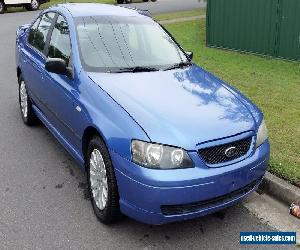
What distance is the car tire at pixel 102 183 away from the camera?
149 inches

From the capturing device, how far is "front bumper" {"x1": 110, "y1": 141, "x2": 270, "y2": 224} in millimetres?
3421

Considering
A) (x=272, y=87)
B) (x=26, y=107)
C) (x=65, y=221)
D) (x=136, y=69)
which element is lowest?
(x=272, y=87)

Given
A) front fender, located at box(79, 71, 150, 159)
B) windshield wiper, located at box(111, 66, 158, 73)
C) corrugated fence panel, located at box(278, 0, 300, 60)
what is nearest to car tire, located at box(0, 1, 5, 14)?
corrugated fence panel, located at box(278, 0, 300, 60)

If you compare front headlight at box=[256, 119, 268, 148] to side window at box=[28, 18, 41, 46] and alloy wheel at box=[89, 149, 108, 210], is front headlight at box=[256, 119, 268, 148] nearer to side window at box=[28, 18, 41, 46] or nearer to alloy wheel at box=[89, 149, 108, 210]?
alloy wheel at box=[89, 149, 108, 210]

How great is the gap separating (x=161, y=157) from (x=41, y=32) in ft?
10.7

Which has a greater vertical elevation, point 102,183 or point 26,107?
point 102,183

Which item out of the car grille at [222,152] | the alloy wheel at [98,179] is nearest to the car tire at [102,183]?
the alloy wheel at [98,179]

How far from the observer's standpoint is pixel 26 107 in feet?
21.4

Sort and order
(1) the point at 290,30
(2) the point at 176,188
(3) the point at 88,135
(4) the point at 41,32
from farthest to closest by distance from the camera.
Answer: (1) the point at 290,30 → (4) the point at 41,32 → (3) the point at 88,135 → (2) the point at 176,188

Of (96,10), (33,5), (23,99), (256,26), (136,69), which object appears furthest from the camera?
(33,5)

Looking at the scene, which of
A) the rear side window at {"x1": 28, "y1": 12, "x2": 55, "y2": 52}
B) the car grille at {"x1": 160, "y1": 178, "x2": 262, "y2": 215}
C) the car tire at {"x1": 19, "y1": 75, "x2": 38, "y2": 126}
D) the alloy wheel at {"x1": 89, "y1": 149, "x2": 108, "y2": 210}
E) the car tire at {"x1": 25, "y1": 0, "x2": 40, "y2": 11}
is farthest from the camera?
the car tire at {"x1": 25, "y1": 0, "x2": 40, "y2": 11}

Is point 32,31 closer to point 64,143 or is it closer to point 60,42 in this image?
point 60,42

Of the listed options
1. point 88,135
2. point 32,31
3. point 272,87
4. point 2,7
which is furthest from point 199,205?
point 2,7

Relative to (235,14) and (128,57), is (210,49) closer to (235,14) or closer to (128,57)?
(235,14)
